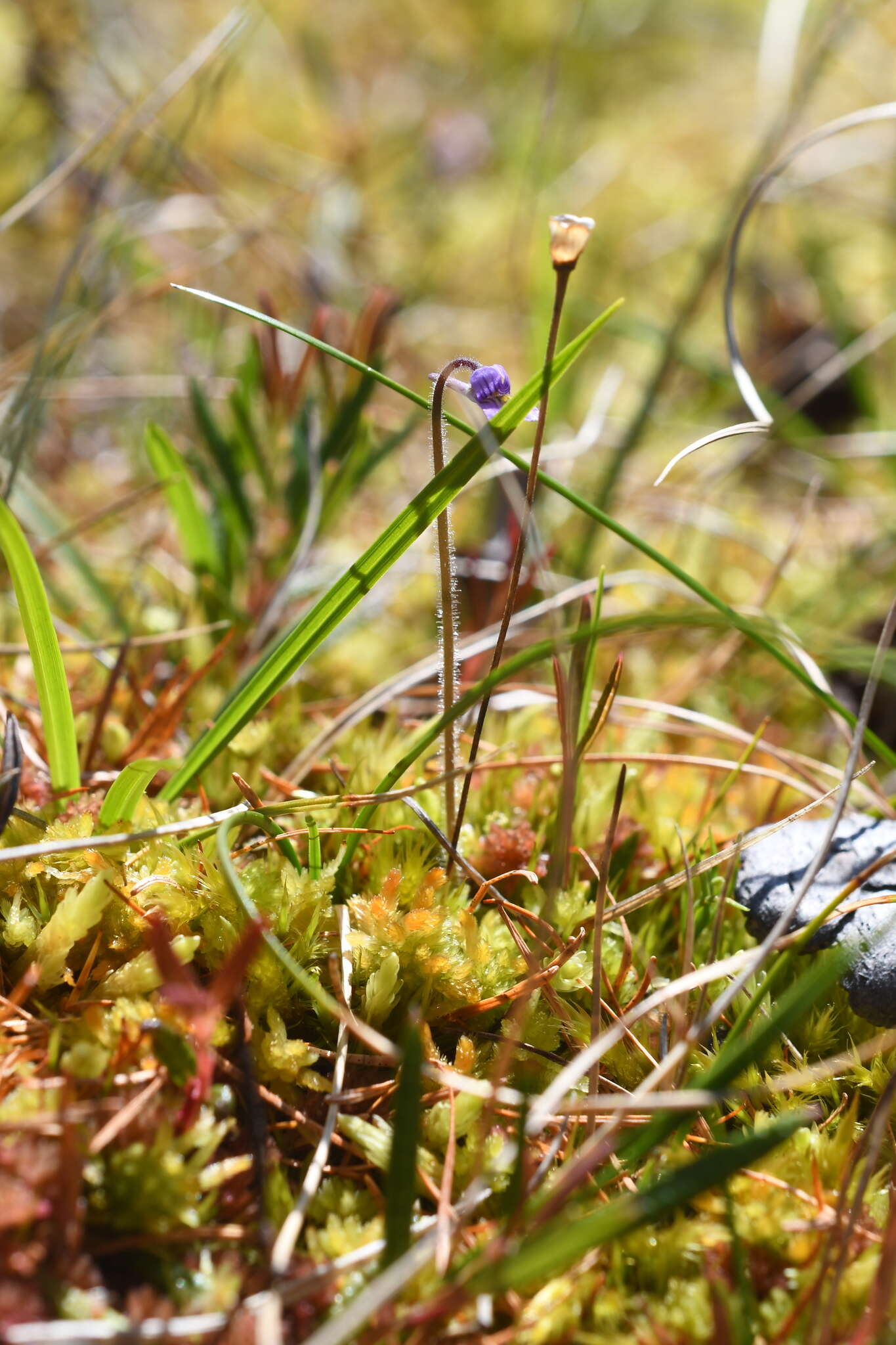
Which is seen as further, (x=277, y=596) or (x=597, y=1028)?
(x=277, y=596)

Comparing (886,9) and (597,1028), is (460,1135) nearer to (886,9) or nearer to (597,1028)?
(597,1028)

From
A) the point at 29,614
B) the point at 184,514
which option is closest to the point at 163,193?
the point at 184,514

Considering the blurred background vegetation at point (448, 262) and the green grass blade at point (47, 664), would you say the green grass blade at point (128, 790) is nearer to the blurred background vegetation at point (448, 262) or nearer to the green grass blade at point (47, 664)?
the green grass blade at point (47, 664)

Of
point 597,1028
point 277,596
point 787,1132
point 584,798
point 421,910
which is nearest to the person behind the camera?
point 787,1132

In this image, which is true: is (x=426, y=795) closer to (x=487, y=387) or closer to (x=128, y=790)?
(x=128, y=790)

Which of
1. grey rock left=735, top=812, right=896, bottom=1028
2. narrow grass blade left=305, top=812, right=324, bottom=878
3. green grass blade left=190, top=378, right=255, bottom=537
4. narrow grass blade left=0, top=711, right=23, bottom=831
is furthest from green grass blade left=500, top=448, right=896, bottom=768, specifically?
green grass blade left=190, top=378, right=255, bottom=537

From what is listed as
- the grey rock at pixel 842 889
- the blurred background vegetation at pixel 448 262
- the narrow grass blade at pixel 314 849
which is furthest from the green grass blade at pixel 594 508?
the narrow grass blade at pixel 314 849

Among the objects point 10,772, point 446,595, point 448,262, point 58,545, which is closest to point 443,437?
point 446,595
